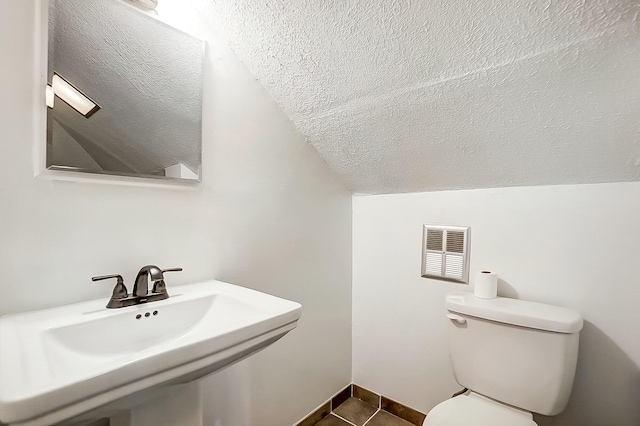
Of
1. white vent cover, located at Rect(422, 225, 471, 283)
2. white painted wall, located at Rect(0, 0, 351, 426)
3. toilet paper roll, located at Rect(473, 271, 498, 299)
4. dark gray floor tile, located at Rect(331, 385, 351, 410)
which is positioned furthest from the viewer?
dark gray floor tile, located at Rect(331, 385, 351, 410)

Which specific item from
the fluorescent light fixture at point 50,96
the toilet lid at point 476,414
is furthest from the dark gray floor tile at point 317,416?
the fluorescent light fixture at point 50,96

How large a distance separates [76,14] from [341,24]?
Result: 2.52ft

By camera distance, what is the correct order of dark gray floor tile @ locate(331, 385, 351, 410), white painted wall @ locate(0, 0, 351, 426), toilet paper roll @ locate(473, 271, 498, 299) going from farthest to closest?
dark gray floor tile @ locate(331, 385, 351, 410)
toilet paper roll @ locate(473, 271, 498, 299)
white painted wall @ locate(0, 0, 351, 426)

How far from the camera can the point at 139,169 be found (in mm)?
1018

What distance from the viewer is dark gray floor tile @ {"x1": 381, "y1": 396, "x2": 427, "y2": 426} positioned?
162 centimetres

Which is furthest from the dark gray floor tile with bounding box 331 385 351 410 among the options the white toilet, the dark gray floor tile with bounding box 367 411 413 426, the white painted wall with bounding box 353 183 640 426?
the white toilet

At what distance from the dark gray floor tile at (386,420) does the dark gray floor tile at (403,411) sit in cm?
2

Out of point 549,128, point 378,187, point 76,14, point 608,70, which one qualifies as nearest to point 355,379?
point 378,187

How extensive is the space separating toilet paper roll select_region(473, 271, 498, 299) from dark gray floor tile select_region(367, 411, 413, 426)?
830 millimetres

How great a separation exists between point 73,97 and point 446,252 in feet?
5.00

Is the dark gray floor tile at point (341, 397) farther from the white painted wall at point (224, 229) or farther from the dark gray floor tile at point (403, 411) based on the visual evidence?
the dark gray floor tile at point (403, 411)

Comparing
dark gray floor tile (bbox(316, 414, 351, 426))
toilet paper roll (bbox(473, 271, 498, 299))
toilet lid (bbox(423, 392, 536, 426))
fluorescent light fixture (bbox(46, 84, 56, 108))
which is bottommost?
dark gray floor tile (bbox(316, 414, 351, 426))

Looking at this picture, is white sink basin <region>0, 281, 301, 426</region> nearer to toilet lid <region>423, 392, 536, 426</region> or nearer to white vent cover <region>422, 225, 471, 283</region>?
toilet lid <region>423, 392, 536, 426</region>

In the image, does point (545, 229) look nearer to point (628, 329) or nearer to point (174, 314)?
point (628, 329)
